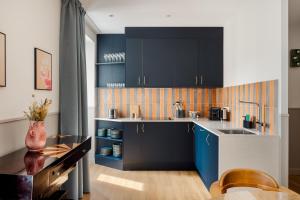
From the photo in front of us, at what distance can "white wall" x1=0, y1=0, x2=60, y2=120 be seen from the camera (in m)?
2.04

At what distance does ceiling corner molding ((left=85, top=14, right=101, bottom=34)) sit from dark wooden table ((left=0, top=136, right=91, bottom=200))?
254 centimetres

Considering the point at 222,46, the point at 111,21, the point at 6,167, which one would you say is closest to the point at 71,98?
the point at 6,167

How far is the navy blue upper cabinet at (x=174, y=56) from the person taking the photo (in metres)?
4.84

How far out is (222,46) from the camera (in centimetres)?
486

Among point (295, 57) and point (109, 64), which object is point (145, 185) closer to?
point (109, 64)

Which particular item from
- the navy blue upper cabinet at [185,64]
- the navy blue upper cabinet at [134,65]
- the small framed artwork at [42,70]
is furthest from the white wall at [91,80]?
the small framed artwork at [42,70]

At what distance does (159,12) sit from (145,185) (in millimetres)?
2644

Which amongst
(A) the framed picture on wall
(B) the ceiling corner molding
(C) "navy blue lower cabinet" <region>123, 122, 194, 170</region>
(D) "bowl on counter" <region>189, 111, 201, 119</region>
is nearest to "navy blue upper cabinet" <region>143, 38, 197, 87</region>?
(D) "bowl on counter" <region>189, 111, 201, 119</region>

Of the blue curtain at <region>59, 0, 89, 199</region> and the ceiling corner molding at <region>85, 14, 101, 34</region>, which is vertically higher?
the ceiling corner molding at <region>85, 14, 101, 34</region>

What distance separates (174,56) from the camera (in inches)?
191

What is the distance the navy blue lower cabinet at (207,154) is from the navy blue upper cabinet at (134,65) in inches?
55.1

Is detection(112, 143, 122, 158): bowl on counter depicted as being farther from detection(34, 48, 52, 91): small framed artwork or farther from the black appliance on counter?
detection(34, 48, 52, 91): small framed artwork

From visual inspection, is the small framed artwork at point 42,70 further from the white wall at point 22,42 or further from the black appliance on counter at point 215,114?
the black appliance on counter at point 215,114

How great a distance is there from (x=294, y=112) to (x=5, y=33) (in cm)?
433
